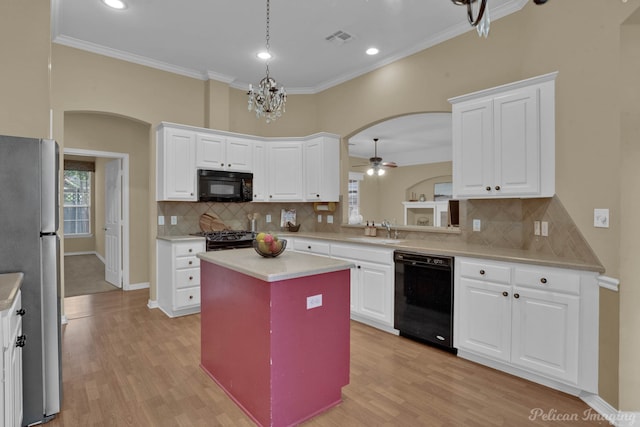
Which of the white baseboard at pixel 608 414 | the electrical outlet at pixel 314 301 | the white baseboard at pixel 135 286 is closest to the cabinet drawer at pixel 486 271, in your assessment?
the white baseboard at pixel 608 414

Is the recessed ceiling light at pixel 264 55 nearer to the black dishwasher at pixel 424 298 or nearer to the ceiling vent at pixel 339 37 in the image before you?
the ceiling vent at pixel 339 37

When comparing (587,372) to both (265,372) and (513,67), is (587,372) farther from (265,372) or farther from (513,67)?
(513,67)

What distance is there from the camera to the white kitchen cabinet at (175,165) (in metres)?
4.14

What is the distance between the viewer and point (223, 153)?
4574 millimetres

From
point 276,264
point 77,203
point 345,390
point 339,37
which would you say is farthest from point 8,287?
point 77,203

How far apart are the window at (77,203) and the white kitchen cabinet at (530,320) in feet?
32.1

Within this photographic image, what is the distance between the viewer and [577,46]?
2424mm

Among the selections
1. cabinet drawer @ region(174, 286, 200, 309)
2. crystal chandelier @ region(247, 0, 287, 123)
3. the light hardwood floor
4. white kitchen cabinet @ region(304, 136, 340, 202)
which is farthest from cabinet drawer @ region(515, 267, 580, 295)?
cabinet drawer @ region(174, 286, 200, 309)

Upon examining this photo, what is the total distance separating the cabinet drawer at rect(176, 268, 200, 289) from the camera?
4.00m

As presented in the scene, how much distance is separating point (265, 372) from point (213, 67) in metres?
4.03

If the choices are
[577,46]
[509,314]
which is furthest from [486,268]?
[577,46]

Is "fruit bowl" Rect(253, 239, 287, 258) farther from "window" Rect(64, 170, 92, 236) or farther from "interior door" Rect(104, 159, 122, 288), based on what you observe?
"window" Rect(64, 170, 92, 236)

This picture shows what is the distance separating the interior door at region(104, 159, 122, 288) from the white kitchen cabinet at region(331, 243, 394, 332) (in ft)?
12.6

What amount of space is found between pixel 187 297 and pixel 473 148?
357 centimetres
